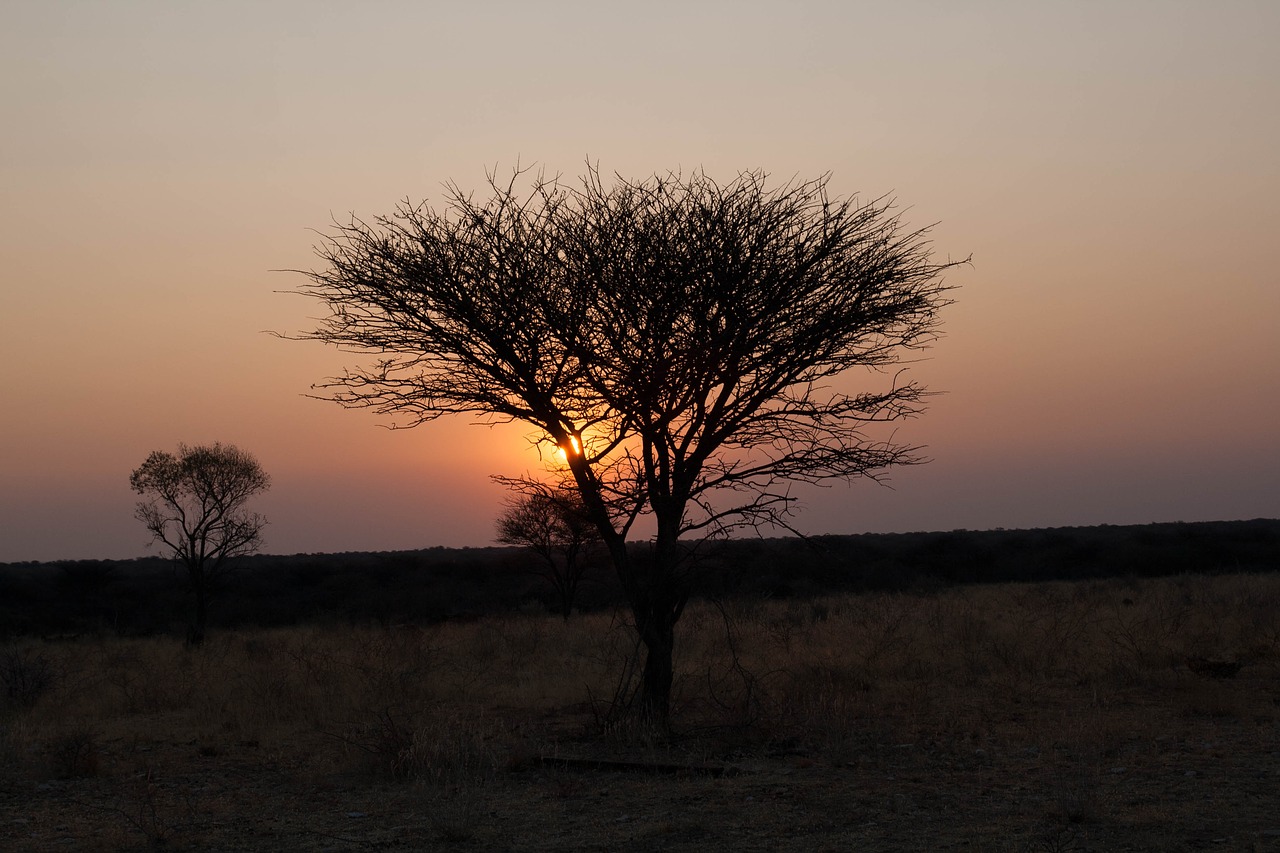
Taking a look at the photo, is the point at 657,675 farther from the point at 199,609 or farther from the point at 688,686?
the point at 199,609

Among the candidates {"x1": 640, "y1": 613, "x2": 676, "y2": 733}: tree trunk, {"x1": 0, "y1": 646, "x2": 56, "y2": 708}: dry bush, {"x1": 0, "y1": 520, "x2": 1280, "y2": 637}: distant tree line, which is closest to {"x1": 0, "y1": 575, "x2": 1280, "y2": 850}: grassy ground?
{"x1": 0, "y1": 646, "x2": 56, "y2": 708}: dry bush

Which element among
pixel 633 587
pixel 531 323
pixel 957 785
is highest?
pixel 531 323

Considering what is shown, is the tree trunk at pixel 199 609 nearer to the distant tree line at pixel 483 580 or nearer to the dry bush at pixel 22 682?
the distant tree line at pixel 483 580

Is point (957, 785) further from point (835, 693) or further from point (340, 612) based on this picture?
point (340, 612)

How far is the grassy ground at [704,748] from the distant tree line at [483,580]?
18.9 meters

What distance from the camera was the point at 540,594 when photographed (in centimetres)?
4956

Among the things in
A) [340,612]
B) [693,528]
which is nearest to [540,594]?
[340,612]

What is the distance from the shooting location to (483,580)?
2378 inches

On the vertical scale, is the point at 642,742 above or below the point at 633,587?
below

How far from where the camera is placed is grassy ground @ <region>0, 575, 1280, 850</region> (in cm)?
754

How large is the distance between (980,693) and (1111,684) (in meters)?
1.68

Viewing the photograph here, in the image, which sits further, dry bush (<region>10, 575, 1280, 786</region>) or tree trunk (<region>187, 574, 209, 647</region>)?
tree trunk (<region>187, 574, 209, 647</region>)

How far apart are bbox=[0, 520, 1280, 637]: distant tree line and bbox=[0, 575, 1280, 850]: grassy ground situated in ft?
61.9

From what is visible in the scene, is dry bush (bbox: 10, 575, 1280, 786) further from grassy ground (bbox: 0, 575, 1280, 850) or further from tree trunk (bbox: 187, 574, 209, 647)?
tree trunk (bbox: 187, 574, 209, 647)
